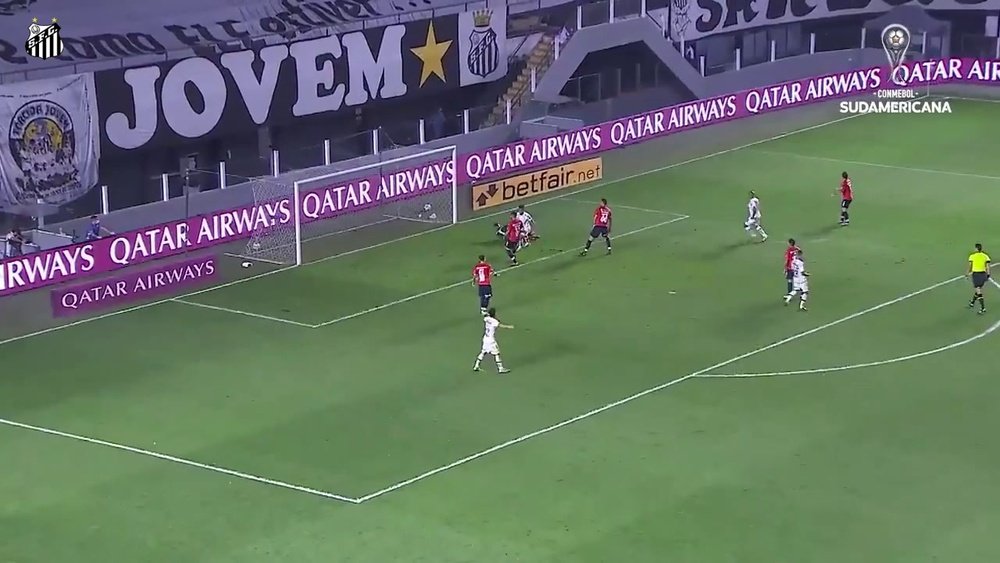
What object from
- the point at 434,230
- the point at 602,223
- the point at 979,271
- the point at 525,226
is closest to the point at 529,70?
the point at 434,230

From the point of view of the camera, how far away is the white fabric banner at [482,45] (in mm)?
62062

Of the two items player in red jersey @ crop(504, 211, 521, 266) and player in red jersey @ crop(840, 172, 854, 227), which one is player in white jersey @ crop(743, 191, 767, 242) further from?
player in red jersey @ crop(504, 211, 521, 266)

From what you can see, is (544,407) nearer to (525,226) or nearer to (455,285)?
(455,285)

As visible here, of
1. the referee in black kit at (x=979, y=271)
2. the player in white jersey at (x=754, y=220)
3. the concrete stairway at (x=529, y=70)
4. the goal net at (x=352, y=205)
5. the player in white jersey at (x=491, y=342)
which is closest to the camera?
the player in white jersey at (x=491, y=342)

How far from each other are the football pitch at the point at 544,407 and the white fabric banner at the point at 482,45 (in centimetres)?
1229

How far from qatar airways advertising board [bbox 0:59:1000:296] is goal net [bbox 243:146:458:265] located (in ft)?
0.14

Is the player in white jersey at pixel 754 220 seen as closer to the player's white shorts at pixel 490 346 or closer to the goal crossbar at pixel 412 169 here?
the goal crossbar at pixel 412 169

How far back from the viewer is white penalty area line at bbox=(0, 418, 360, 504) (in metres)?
29.5

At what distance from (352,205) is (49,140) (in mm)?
8640

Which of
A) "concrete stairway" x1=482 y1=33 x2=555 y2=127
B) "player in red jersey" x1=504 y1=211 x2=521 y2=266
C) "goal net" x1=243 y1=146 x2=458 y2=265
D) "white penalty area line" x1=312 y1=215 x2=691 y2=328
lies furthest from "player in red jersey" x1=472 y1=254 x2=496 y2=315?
"concrete stairway" x1=482 y1=33 x2=555 y2=127

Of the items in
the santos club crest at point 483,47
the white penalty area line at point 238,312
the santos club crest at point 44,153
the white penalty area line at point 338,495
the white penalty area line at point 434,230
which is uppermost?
the santos club crest at point 483,47

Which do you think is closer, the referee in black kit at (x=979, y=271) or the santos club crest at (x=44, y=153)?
the referee in black kit at (x=979, y=271)

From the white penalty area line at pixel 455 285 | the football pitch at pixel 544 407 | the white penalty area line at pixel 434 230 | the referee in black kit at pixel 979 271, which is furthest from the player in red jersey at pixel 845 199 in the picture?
the referee in black kit at pixel 979 271

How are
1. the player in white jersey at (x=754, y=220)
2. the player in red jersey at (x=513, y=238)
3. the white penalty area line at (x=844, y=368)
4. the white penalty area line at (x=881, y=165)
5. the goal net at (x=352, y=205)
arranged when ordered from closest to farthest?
the white penalty area line at (x=844, y=368), the player in red jersey at (x=513, y=238), the goal net at (x=352, y=205), the player in white jersey at (x=754, y=220), the white penalty area line at (x=881, y=165)
